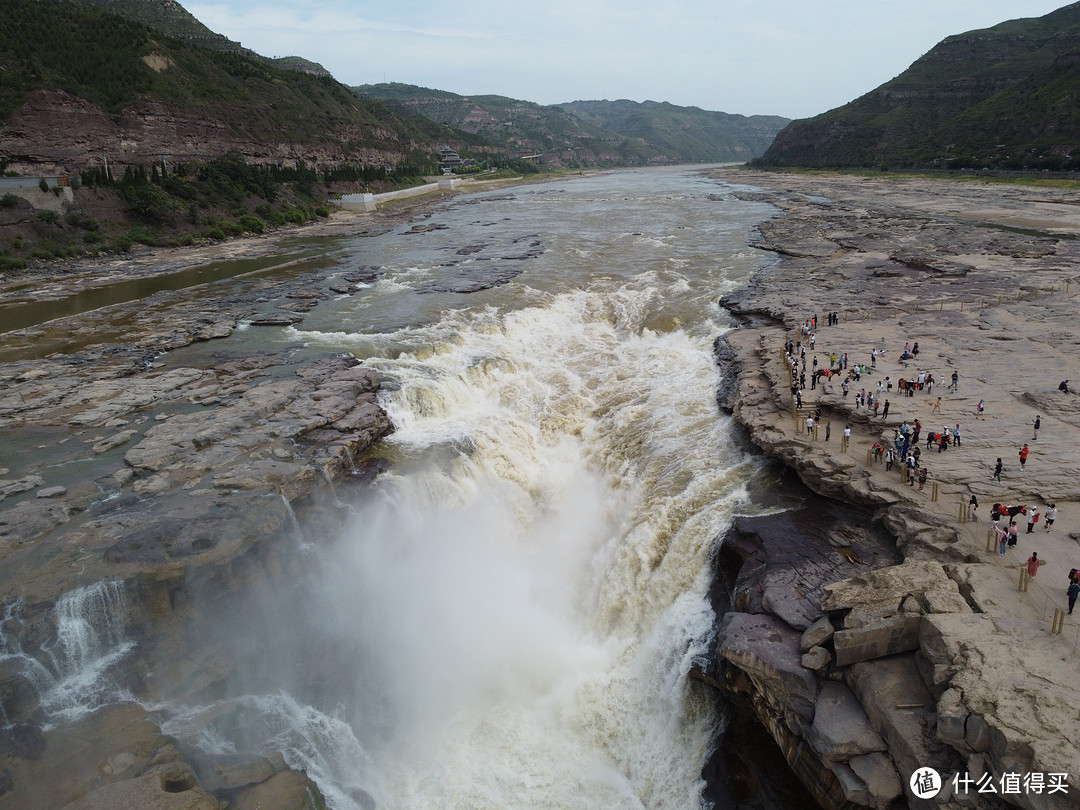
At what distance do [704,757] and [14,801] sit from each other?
1128cm

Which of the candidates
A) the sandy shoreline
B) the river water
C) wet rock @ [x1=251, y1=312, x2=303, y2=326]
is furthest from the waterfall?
wet rock @ [x1=251, y1=312, x2=303, y2=326]

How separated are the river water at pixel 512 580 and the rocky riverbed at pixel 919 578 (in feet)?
5.64

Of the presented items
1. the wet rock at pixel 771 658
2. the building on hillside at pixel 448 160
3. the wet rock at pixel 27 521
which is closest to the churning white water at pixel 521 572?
the wet rock at pixel 771 658

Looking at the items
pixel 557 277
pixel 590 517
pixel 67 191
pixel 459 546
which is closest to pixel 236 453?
pixel 459 546

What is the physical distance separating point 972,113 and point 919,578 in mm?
112647

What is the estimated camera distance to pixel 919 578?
11.2 meters

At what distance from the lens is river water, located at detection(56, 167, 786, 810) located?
40.9 feet

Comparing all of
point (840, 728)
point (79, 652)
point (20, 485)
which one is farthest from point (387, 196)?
point (840, 728)

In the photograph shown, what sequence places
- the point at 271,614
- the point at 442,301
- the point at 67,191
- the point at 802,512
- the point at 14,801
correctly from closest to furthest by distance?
the point at 14,801
the point at 271,614
the point at 802,512
the point at 442,301
the point at 67,191

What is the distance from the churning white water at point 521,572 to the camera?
12492mm

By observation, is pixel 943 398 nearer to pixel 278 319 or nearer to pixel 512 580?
pixel 512 580

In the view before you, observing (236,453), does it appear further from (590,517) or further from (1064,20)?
(1064,20)

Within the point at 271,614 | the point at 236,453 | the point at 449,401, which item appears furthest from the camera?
the point at 449,401

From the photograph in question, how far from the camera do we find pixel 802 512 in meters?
15.2
